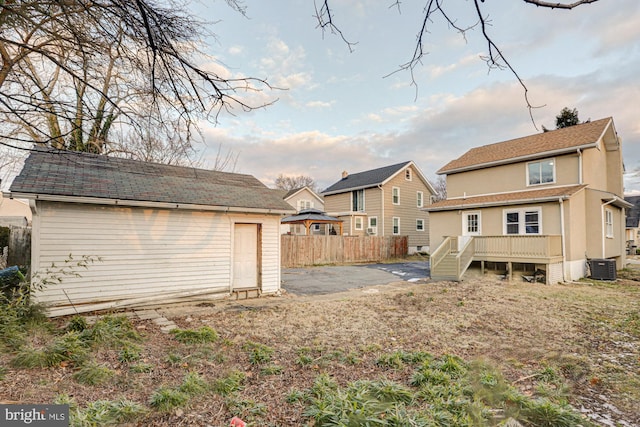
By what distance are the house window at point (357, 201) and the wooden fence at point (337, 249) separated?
4435 millimetres

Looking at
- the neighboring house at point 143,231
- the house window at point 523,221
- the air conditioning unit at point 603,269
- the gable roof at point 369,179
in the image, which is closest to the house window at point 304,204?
the gable roof at point 369,179

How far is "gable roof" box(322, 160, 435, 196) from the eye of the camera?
2478 cm

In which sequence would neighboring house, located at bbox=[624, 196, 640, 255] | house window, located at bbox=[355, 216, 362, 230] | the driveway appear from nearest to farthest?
the driveway → house window, located at bbox=[355, 216, 362, 230] → neighboring house, located at bbox=[624, 196, 640, 255]

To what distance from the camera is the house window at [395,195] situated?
25.0m

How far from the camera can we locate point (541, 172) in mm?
14344

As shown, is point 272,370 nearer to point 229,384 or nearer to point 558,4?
point 229,384

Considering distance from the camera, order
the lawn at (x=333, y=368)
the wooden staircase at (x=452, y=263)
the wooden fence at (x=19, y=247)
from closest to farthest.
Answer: the lawn at (x=333, y=368) < the wooden fence at (x=19, y=247) < the wooden staircase at (x=452, y=263)

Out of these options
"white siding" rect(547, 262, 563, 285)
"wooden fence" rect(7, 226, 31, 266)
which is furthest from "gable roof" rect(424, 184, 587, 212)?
"wooden fence" rect(7, 226, 31, 266)

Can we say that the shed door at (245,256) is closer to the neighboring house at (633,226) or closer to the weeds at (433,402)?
the weeds at (433,402)

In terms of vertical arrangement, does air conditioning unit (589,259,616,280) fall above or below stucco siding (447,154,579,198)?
below

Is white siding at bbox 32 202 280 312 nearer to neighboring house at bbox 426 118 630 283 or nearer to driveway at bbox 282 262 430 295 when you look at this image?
driveway at bbox 282 262 430 295

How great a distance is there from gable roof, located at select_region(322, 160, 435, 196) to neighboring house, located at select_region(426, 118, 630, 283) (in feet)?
25.9

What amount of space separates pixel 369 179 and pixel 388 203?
8.94 feet

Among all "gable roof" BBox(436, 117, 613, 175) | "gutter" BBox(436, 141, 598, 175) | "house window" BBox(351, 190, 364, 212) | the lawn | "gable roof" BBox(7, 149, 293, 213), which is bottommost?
the lawn
